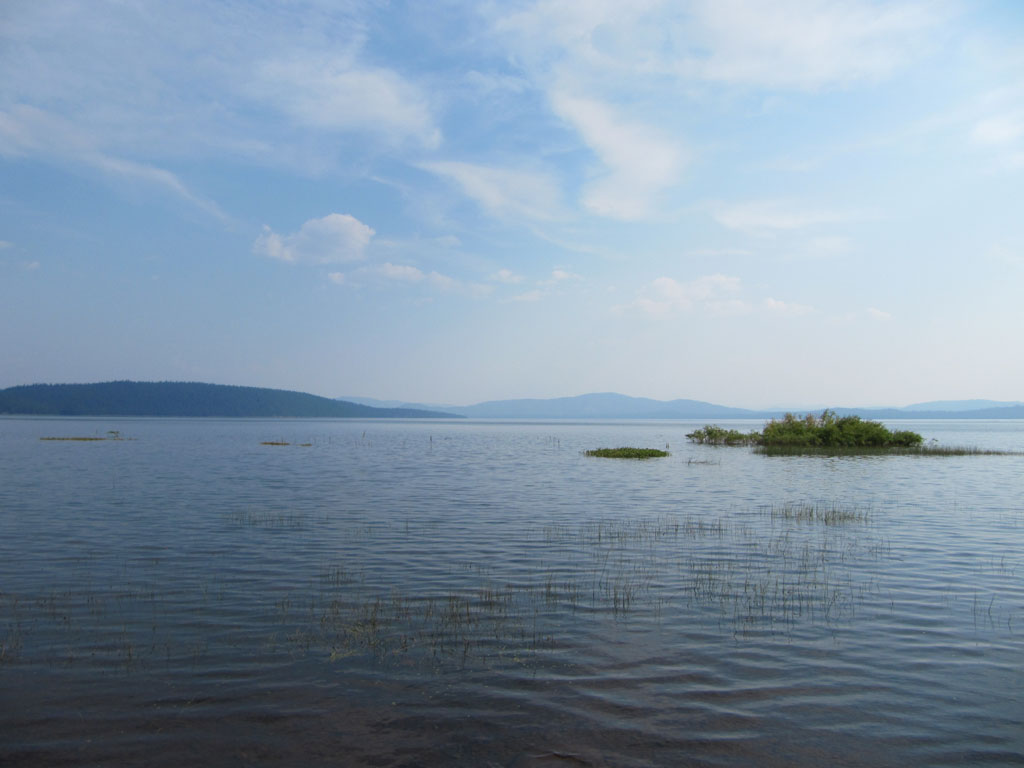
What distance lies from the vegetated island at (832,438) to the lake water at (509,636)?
157ft

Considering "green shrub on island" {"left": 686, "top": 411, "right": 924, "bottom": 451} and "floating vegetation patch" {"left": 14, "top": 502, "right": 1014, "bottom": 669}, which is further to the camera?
"green shrub on island" {"left": 686, "top": 411, "right": 924, "bottom": 451}

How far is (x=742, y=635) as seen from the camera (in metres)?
13.6

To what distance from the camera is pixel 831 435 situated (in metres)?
80.0

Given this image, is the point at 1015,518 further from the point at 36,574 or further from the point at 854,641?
the point at 36,574

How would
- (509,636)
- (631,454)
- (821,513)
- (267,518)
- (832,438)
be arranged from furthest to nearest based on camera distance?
1. (832,438)
2. (631,454)
3. (821,513)
4. (267,518)
5. (509,636)

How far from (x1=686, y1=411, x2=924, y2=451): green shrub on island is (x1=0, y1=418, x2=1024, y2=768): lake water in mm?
51042

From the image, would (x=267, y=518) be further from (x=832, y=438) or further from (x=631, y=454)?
(x=832, y=438)

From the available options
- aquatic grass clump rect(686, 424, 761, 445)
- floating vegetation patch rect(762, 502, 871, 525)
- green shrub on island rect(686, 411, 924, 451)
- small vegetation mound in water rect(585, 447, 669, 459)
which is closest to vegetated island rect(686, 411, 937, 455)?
green shrub on island rect(686, 411, 924, 451)

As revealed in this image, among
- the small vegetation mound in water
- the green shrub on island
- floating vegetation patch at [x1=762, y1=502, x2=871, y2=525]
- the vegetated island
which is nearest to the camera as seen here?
floating vegetation patch at [x1=762, y1=502, x2=871, y2=525]

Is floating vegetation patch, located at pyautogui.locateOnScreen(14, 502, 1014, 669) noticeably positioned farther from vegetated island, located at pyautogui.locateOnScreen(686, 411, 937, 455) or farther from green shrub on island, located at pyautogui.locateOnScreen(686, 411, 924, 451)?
green shrub on island, located at pyautogui.locateOnScreen(686, 411, 924, 451)

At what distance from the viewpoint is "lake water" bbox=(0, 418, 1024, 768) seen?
9.24 metres

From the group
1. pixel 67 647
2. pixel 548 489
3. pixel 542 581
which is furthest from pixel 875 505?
pixel 67 647

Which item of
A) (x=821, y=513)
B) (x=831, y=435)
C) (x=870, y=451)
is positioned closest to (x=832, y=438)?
(x=831, y=435)

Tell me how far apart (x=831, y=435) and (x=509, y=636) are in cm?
7620
